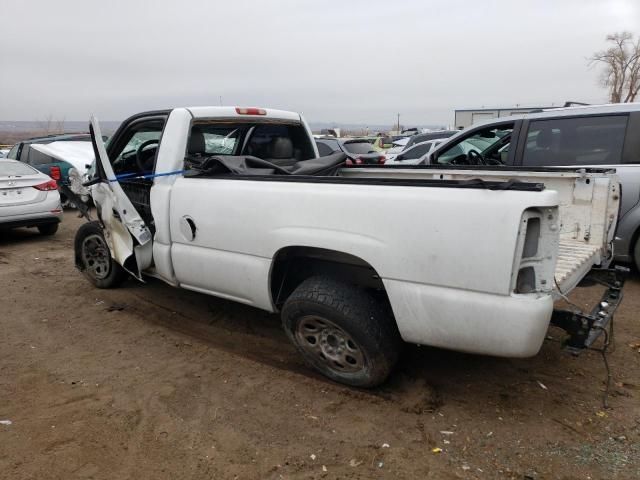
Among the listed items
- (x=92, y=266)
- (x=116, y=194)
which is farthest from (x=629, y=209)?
(x=92, y=266)

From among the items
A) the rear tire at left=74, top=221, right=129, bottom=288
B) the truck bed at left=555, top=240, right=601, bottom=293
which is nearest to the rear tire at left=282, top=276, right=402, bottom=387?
the truck bed at left=555, top=240, right=601, bottom=293

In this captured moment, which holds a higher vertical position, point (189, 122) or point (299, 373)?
point (189, 122)

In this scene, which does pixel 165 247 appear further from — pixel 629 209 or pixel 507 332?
pixel 629 209

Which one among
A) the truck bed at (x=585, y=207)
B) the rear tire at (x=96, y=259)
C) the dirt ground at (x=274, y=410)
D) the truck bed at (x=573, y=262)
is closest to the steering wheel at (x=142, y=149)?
the rear tire at (x=96, y=259)

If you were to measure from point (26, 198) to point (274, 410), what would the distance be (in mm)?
7150

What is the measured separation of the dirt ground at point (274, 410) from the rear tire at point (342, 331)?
17 centimetres

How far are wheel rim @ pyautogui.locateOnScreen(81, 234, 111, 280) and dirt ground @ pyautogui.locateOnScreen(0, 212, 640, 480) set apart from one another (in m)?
0.95

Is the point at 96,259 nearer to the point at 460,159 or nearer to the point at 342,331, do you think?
the point at 342,331

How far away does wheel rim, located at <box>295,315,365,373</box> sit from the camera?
3.30 metres

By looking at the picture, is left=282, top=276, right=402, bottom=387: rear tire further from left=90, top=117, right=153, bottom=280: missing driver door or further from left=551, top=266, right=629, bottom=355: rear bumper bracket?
left=90, top=117, right=153, bottom=280: missing driver door

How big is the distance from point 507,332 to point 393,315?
0.82 meters

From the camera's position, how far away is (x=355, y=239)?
303 centimetres

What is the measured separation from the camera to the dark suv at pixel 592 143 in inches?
212

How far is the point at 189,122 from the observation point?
14.0 feet
